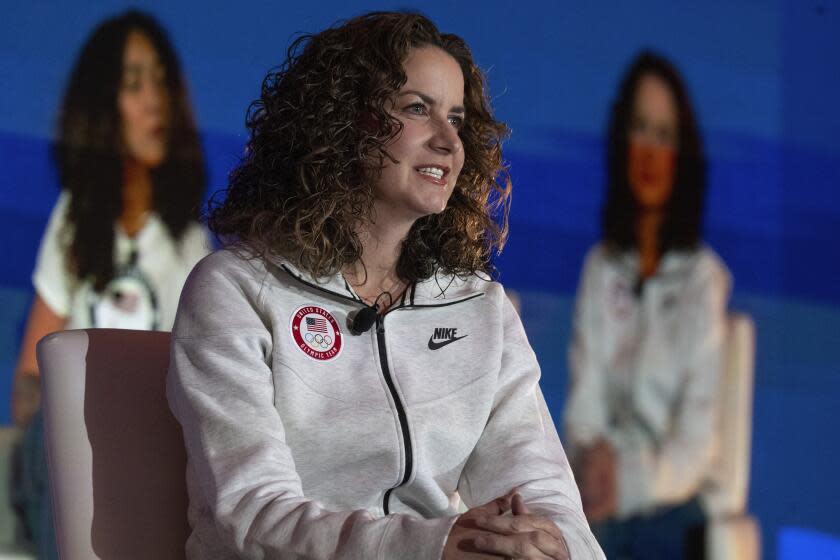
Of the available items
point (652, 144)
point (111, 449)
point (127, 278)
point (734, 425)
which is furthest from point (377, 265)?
point (734, 425)

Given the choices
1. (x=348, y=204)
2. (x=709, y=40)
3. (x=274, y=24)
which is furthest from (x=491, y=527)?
(x=709, y=40)

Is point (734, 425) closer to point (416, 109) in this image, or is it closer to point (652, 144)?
point (652, 144)

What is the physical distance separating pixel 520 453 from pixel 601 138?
2.16 m

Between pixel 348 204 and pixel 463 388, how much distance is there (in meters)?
0.29

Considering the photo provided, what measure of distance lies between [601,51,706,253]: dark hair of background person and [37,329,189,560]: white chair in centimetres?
224

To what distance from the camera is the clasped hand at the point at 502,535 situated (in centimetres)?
121

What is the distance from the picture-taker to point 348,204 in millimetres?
1511

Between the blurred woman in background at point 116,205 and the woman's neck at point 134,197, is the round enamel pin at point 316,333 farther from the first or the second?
the woman's neck at point 134,197

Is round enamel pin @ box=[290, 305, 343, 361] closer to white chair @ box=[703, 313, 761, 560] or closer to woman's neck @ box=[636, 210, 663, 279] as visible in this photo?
woman's neck @ box=[636, 210, 663, 279]

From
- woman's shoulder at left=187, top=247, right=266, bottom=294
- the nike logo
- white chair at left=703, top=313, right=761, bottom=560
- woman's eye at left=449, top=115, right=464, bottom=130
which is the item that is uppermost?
woman's eye at left=449, top=115, right=464, bottom=130

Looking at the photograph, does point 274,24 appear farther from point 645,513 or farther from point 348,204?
point 645,513

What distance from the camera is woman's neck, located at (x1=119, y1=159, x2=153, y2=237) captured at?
8.99ft

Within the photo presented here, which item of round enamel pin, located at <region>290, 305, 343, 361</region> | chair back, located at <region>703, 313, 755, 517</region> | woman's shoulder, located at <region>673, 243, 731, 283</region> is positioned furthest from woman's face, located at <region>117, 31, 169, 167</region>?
chair back, located at <region>703, 313, 755, 517</region>

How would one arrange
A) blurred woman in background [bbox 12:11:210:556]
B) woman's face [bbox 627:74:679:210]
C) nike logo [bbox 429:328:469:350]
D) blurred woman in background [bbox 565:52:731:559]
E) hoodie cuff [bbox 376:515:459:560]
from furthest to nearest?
woman's face [bbox 627:74:679:210], blurred woman in background [bbox 565:52:731:559], blurred woman in background [bbox 12:11:210:556], nike logo [bbox 429:328:469:350], hoodie cuff [bbox 376:515:459:560]
